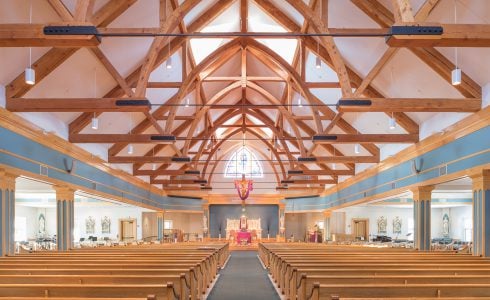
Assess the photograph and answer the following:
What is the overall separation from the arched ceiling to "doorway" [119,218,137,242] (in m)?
8.58

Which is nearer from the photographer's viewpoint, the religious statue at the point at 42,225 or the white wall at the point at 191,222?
the religious statue at the point at 42,225

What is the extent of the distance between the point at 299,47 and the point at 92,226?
21.2 metres

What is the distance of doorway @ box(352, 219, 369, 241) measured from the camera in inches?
1344

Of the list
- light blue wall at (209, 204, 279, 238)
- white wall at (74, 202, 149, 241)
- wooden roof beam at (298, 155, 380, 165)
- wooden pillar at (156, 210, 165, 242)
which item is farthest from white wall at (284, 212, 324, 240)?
wooden roof beam at (298, 155, 380, 165)

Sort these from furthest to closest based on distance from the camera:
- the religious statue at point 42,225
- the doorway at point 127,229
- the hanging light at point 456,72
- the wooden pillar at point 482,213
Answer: the doorway at point 127,229
the religious statue at point 42,225
the wooden pillar at point 482,213
the hanging light at point 456,72

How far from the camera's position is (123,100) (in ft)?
40.2

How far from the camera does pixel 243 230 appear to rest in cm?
3594

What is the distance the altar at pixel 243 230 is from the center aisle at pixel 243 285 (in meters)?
15.9

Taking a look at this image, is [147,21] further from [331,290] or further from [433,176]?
[331,290]

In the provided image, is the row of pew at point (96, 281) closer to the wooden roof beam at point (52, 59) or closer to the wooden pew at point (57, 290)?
the wooden pew at point (57, 290)

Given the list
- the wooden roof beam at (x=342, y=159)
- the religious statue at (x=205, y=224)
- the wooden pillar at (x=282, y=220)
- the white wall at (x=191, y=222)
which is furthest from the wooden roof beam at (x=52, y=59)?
the white wall at (x=191, y=222)

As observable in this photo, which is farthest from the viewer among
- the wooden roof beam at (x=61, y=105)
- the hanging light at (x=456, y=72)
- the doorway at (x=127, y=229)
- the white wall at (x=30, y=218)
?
the doorway at (x=127, y=229)

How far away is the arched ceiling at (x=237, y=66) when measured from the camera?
11.7 metres

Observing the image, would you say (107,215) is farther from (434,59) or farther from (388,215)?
(434,59)
